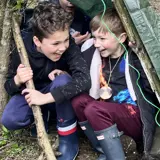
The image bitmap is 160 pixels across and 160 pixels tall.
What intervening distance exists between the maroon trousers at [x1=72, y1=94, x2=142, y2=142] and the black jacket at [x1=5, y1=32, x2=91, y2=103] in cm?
10

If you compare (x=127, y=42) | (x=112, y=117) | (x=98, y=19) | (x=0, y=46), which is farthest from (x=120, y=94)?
(x=0, y=46)

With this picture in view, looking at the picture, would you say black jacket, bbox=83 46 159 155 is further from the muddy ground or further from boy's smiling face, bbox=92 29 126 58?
the muddy ground

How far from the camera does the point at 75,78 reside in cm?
302

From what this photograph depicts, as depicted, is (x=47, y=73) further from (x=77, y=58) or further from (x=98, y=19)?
(x=98, y=19)

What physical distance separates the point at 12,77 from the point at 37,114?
513mm

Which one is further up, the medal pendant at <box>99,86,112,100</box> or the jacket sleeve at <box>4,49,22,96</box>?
the jacket sleeve at <box>4,49,22,96</box>

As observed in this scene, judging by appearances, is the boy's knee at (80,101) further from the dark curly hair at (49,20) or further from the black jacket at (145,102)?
the dark curly hair at (49,20)

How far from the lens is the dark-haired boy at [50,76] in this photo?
295cm

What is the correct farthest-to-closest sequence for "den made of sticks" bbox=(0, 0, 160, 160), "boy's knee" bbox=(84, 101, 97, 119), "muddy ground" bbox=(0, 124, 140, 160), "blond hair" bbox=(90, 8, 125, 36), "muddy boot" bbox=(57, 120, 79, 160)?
1. "muddy ground" bbox=(0, 124, 140, 160)
2. "muddy boot" bbox=(57, 120, 79, 160)
3. "blond hair" bbox=(90, 8, 125, 36)
4. "boy's knee" bbox=(84, 101, 97, 119)
5. "den made of sticks" bbox=(0, 0, 160, 160)

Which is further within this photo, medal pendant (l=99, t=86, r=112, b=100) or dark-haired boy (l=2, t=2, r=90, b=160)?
medal pendant (l=99, t=86, r=112, b=100)

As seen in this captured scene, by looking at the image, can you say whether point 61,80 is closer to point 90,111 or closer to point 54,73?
point 54,73

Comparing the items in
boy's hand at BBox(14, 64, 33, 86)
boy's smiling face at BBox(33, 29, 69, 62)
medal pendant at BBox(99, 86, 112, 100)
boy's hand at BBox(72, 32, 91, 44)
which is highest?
boy's smiling face at BBox(33, 29, 69, 62)

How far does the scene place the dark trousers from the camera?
306cm

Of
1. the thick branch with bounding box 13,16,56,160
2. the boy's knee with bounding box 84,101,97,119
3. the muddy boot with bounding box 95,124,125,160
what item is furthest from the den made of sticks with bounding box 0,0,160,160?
the boy's knee with bounding box 84,101,97,119
